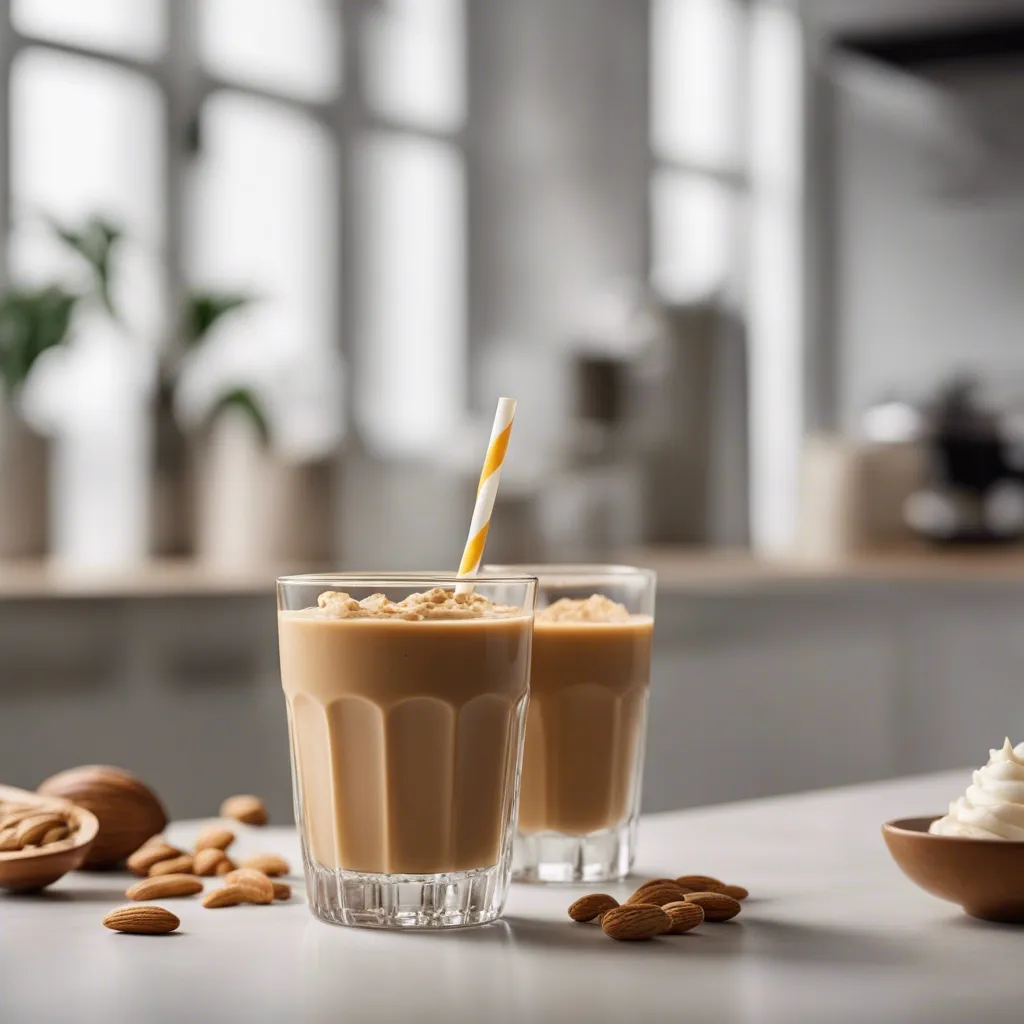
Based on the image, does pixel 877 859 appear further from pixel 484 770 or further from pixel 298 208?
pixel 298 208

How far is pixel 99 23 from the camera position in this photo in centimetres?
322

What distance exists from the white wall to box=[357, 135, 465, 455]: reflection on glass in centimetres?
153

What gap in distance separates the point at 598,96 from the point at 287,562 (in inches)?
80.0

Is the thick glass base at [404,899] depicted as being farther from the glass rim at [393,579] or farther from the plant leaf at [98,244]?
the plant leaf at [98,244]

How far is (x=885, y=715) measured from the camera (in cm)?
318

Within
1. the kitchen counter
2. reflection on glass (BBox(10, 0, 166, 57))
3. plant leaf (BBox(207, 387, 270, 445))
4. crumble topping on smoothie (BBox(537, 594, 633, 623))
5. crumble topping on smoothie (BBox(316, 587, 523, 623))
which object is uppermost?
reflection on glass (BBox(10, 0, 166, 57))

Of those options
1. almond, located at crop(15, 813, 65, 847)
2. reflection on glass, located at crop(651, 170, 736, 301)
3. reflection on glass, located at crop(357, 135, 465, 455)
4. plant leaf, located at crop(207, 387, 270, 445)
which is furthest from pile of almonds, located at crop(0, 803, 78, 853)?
reflection on glass, located at crop(651, 170, 736, 301)

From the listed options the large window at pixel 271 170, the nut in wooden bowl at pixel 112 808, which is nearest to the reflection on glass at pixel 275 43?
the large window at pixel 271 170

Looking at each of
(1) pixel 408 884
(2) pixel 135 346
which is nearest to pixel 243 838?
(1) pixel 408 884

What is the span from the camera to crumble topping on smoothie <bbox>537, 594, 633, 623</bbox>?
1.02 metres

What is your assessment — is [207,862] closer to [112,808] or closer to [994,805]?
[112,808]

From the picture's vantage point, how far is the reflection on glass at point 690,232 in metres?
4.84

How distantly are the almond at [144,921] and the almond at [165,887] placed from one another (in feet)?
0.27

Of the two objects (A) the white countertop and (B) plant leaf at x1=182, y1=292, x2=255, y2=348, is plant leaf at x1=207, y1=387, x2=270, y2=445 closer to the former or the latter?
(B) plant leaf at x1=182, y1=292, x2=255, y2=348
